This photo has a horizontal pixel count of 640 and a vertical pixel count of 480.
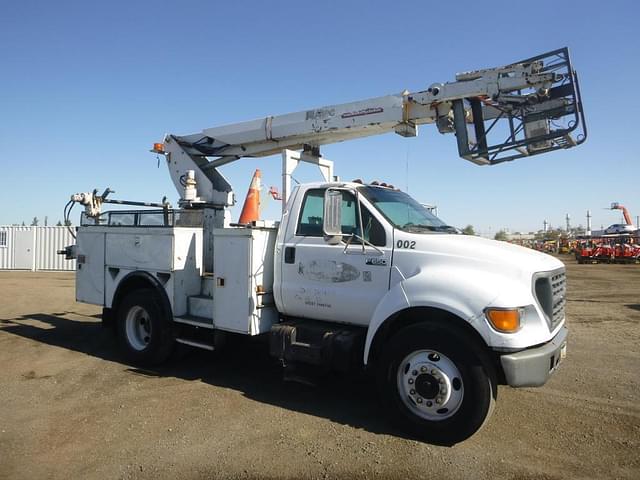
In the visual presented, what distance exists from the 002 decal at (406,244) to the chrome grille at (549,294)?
3.71ft

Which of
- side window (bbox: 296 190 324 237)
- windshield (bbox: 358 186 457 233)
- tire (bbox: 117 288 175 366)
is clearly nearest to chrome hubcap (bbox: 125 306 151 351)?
tire (bbox: 117 288 175 366)

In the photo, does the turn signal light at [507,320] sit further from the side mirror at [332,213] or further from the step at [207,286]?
the step at [207,286]

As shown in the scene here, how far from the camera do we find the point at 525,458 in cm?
384

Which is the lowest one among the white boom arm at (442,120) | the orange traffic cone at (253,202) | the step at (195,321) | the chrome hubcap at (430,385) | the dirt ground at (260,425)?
the dirt ground at (260,425)

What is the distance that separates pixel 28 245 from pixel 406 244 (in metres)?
25.1

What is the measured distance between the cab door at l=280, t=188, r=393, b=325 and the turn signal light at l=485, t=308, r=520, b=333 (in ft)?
3.73

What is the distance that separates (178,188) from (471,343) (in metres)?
5.58

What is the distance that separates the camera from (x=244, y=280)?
5461 millimetres

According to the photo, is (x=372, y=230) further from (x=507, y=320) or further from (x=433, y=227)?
(x=507, y=320)

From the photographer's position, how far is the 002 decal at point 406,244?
15.0ft

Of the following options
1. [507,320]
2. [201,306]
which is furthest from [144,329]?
[507,320]

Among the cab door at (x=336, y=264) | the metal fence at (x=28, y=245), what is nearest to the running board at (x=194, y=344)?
the cab door at (x=336, y=264)

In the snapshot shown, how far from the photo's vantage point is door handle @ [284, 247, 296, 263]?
5.33 meters

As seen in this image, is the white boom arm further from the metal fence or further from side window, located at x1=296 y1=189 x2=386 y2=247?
the metal fence
